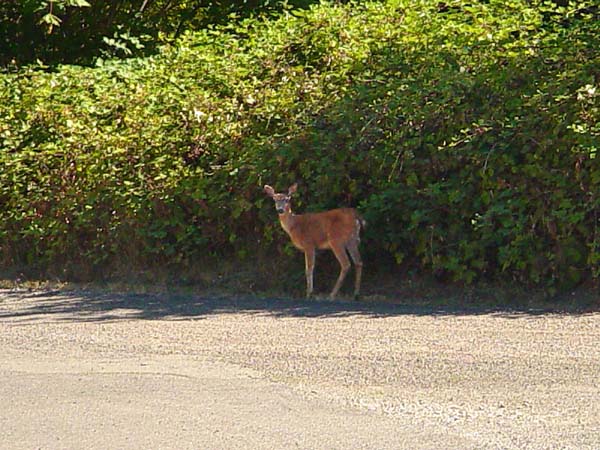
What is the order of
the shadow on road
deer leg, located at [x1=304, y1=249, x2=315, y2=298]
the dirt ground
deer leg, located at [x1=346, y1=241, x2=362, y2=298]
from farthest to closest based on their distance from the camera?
deer leg, located at [x1=304, y1=249, x2=315, y2=298], deer leg, located at [x1=346, y1=241, x2=362, y2=298], the shadow on road, the dirt ground

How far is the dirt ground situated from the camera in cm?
801

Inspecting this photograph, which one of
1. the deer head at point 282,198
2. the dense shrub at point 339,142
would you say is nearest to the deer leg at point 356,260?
the dense shrub at point 339,142

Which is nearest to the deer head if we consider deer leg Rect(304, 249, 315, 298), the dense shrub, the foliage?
the dense shrub

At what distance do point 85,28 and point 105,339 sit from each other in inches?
630

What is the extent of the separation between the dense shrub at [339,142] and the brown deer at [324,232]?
31 cm

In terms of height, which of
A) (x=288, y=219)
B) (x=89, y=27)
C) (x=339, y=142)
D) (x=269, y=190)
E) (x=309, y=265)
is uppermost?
(x=89, y=27)

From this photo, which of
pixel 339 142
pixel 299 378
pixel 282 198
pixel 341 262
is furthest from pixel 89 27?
pixel 299 378

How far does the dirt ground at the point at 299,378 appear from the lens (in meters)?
8.01

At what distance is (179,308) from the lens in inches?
586

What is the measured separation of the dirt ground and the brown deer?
1.07 meters

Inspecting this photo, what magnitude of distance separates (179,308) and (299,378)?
5.14 metres

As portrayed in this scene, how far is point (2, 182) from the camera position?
19.1m

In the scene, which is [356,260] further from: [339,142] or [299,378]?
[299,378]

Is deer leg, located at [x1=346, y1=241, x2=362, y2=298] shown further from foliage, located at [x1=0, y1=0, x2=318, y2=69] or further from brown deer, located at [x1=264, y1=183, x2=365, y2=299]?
foliage, located at [x1=0, y1=0, x2=318, y2=69]
